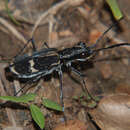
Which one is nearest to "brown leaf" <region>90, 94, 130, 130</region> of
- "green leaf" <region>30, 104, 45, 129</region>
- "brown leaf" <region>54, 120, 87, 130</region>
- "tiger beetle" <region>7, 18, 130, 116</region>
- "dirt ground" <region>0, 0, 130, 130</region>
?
"dirt ground" <region>0, 0, 130, 130</region>

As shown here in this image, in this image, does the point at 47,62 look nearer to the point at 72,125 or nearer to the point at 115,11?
the point at 72,125

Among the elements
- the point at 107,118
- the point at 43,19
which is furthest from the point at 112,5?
the point at 107,118

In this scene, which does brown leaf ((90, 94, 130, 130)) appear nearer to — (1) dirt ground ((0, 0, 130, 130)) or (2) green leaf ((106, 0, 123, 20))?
(1) dirt ground ((0, 0, 130, 130))

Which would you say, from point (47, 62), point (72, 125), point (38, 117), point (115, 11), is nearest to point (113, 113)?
point (72, 125)

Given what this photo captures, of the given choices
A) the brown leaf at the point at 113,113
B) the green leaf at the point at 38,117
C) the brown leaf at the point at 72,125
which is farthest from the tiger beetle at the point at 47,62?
the green leaf at the point at 38,117

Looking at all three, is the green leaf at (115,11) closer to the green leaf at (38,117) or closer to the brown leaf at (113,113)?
the brown leaf at (113,113)

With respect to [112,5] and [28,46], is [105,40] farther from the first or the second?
[28,46]
